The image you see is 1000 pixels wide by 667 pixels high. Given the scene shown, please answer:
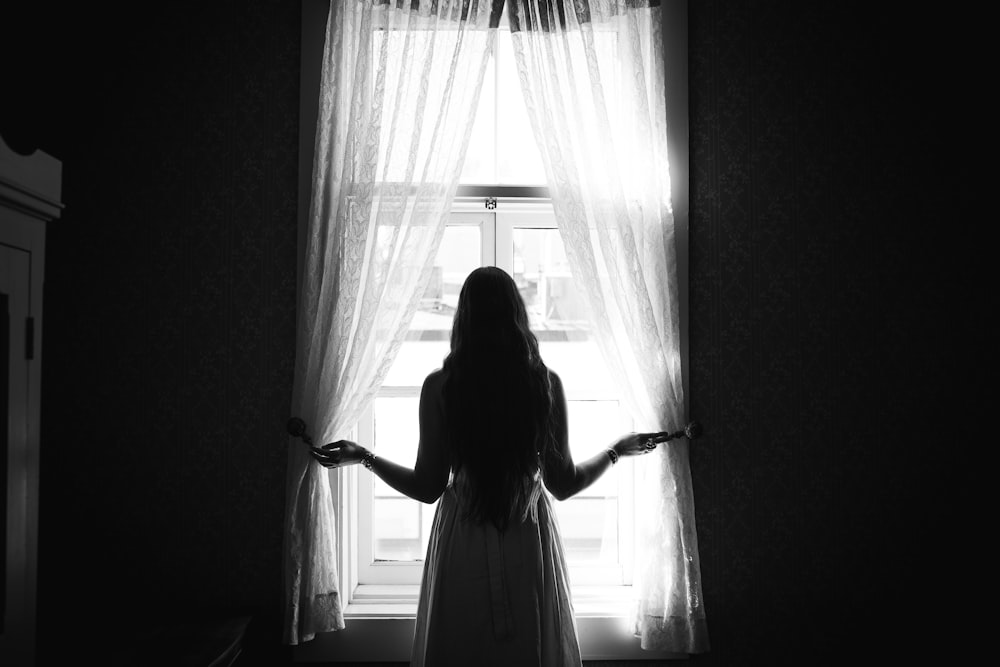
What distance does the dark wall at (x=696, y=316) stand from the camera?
7.17 feet

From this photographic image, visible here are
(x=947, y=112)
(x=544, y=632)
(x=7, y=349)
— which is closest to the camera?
(x=7, y=349)

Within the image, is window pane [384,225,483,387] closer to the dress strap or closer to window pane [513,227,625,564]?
window pane [513,227,625,564]

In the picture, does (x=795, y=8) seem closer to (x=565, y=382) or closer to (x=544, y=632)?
(x=565, y=382)

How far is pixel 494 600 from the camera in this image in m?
1.70

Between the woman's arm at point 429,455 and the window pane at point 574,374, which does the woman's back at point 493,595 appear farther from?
the window pane at point 574,374

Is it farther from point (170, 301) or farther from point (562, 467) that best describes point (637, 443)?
point (170, 301)

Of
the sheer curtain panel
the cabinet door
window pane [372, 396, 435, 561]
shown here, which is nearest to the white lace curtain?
the sheer curtain panel

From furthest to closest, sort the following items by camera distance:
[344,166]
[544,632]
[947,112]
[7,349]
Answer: [947,112], [344,166], [544,632], [7,349]

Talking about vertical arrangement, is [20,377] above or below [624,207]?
below

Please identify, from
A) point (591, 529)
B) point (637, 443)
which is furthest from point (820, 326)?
point (591, 529)

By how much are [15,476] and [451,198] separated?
4.45 feet

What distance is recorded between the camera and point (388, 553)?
2383mm

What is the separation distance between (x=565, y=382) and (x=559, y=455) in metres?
0.58

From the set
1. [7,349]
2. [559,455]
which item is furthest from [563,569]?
[7,349]
